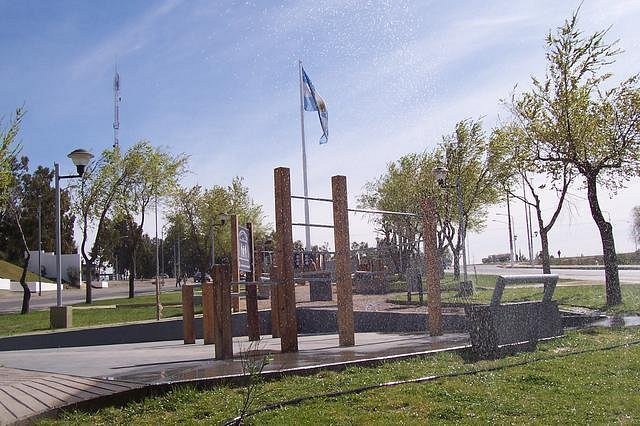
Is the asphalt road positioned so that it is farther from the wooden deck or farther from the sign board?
the wooden deck

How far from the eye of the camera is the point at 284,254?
10.3 meters

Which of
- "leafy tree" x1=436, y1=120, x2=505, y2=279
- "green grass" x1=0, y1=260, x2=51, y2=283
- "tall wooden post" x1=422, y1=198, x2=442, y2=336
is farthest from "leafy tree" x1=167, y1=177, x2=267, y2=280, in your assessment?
"tall wooden post" x1=422, y1=198, x2=442, y2=336

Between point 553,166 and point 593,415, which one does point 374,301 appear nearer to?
point 553,166

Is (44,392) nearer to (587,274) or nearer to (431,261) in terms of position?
(431,261)

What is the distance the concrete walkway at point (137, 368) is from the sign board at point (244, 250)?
4.52 ft

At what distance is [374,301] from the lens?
73.5ft

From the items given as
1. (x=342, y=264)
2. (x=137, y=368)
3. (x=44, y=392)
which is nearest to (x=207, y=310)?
(x=342, y=264)

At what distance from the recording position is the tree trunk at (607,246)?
16.9m

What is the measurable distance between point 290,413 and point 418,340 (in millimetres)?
5550

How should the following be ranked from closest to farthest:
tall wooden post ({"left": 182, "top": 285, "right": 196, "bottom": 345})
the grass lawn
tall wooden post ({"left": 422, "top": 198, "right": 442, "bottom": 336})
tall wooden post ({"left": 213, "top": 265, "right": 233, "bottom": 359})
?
the grass lawn → tall wooden post ({"left": 213, "top": 265, "right": 233, "bottom": 359}) → tall wooden post ({"left": 422, "top": 198, "right": 442, "bottom": 336}) → tall wooden post ({"left": 182, "top": 285, "right": 196, "bottom": 345})

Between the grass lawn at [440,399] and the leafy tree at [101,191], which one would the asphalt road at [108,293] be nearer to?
the leafy tree at [101,191]

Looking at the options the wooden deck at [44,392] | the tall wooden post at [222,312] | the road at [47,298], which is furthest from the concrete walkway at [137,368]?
the road at [47,298]

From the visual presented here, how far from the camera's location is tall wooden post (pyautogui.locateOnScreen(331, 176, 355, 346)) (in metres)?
10.7

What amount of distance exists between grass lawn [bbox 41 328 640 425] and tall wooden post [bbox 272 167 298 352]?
8.28ft
